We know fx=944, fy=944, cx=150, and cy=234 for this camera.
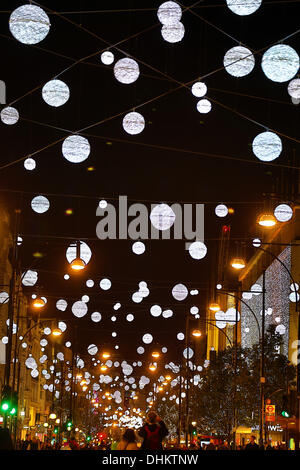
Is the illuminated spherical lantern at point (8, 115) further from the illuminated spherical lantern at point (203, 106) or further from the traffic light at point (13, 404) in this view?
the traffic light at point (13, 404)

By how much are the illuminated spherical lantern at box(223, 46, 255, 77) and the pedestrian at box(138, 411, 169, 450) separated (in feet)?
27.0

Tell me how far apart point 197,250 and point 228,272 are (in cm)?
6411

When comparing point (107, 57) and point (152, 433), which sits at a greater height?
point (107, 57)

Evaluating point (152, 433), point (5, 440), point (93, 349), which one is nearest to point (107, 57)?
point (152, 433)

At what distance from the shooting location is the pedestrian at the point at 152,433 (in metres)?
14.4

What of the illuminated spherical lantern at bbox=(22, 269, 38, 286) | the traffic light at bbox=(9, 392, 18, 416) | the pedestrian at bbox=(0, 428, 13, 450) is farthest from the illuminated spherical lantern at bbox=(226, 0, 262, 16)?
the traffic light at bbox=(9, 392, 18, 416)

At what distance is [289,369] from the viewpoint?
51.2 metres

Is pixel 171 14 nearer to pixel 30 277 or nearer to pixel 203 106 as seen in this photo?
pixel 203 106

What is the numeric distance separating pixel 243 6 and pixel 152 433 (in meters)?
7.68

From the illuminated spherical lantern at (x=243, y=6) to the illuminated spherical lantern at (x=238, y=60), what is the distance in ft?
8.53

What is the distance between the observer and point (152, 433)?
14.5 meters
